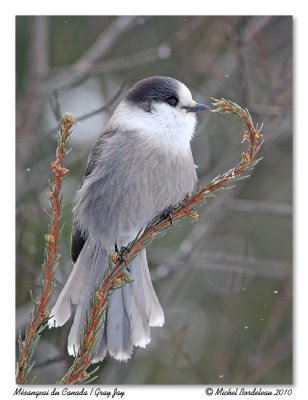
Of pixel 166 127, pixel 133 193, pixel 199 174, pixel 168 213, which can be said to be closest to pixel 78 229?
pixel 133 193

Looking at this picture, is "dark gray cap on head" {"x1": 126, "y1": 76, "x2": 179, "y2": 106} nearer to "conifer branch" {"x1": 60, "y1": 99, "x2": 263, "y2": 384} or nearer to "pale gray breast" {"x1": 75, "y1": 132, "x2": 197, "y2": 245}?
"pale gray breast" {"x1": 75, "y1": 132, "x2": 197, "y2": 245}

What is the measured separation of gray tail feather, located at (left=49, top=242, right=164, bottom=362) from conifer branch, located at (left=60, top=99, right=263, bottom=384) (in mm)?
326

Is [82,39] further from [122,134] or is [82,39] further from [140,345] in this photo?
[140,345]

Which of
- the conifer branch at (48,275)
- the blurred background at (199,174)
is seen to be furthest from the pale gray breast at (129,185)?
the conifer branch at (48,275)

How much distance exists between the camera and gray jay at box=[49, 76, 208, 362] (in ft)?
7.29

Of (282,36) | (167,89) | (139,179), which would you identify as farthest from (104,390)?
(282,36)

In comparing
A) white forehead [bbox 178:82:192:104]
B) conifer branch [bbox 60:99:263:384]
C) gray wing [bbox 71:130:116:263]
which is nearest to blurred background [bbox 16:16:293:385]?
gray wing [bbox 71:130:116:263]

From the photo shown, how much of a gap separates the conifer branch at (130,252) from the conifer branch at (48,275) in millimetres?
115

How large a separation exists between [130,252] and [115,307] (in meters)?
0.38

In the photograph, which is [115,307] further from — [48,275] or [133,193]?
[48,275]

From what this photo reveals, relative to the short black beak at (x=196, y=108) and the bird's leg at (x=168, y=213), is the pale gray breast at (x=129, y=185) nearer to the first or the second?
the bird's leg at (x=168, y=213)

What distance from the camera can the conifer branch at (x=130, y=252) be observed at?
1665mm

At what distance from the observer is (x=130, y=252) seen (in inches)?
76.0

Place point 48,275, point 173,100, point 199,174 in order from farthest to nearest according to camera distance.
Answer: point 199,174 → point 173,100 → point 48,275
